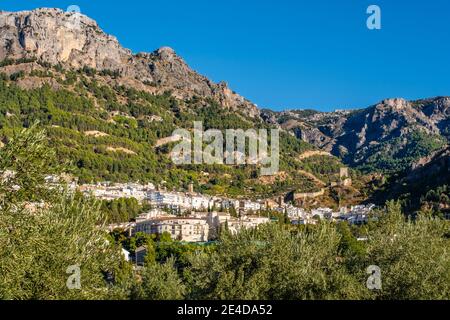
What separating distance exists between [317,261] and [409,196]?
121955 millimetres

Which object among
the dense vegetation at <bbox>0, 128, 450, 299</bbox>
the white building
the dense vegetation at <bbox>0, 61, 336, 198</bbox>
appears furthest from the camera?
the dense vegetation at <bbox>0, 61, 336, 198</bbox>

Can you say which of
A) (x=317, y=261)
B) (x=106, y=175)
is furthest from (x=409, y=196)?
(x=317, y=261)

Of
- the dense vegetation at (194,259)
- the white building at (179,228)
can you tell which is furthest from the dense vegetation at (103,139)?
the dense vegetation at (194,259)

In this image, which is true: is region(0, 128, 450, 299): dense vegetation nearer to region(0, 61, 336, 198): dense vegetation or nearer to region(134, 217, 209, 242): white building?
region(134, 217, 209, 242): white building

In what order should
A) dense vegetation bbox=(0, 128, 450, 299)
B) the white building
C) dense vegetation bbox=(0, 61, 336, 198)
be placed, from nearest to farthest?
1. dense vegetation bbox=(0, 128, 450, 299)
2. the white building
3. dense vegetation bbox=(0, 61, 336, 198)

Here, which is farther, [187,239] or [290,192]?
[290,192]

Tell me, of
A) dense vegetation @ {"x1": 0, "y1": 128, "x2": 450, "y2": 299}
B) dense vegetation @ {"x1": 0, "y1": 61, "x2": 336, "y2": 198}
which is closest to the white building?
dense vegetation @ {"x1": 0, "y1": 61, "x2": 336, "y2": 198}

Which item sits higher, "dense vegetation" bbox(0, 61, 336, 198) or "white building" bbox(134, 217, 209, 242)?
"dense vegetation" bbox(0, 61, 336, 198)

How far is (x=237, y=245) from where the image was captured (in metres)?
28.3

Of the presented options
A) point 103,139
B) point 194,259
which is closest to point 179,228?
point 103,139

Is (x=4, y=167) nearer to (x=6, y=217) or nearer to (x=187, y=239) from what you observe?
(x=6, y=217)

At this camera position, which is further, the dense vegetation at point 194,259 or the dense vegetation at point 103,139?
the dense vegetation at point 103,139

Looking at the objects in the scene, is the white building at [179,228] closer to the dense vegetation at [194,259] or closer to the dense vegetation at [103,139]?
the dense vegetation at [103,139]
